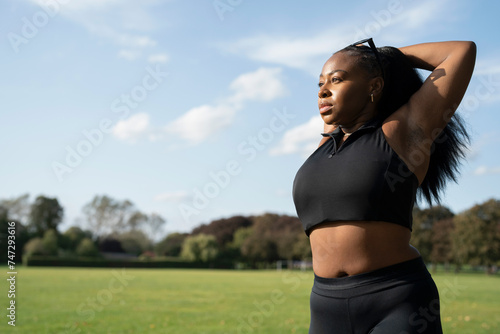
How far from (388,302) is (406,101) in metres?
0.98

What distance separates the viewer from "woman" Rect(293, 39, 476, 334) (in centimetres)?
203

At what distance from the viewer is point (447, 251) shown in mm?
59094

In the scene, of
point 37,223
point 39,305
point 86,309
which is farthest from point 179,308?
point 37,223

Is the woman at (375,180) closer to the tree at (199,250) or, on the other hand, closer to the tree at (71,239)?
the tree at (199,250)

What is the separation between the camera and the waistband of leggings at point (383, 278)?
202cm

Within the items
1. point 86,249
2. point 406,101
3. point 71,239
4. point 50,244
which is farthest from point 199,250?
point 406,101

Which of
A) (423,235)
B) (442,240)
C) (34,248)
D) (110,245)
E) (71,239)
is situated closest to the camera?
(423,235)

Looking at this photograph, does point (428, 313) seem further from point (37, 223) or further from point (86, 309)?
point (37, 223)

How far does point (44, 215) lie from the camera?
256ft

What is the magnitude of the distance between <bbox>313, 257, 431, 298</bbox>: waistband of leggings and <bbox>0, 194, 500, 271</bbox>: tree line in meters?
31.8

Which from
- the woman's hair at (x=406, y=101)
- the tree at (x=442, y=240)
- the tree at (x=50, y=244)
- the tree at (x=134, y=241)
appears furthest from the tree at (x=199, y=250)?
the woman's hair at (x=406, y=101)

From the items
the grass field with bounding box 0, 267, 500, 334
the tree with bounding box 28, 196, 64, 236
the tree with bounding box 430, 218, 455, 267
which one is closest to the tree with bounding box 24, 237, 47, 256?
the tree with bounding box 28, 196, 64, 236

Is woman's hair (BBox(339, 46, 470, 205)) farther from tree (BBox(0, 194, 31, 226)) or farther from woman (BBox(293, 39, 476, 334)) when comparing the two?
tree (BBox(0, 194, 31, 226))

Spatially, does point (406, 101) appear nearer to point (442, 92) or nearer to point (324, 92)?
point (442, 92)
